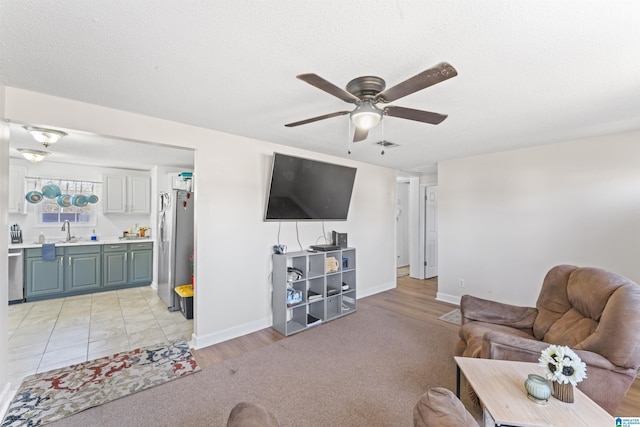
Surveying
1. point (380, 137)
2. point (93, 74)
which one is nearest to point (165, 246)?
point (93, 74)

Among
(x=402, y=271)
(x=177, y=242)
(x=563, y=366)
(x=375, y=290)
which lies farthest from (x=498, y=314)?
(x=402, y=271)

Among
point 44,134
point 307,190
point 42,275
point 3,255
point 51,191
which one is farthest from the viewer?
point 51,191

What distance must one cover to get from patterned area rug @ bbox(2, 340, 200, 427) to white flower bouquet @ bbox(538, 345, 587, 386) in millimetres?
2620

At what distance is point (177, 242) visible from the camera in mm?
3844

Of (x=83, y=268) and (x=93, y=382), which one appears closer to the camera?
(x=93, y=382)

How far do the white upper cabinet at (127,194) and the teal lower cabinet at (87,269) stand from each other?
74 centimetres

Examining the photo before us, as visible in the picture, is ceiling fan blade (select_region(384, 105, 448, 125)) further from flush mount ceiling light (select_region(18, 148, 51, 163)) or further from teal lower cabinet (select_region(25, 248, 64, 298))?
teal lower cabinet (select_region(25, 248, 64, 298))

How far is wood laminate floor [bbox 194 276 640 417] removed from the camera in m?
2.15

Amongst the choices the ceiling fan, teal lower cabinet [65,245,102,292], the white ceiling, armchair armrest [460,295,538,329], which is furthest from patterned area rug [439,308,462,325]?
teal lower cabinet [65,245,102,292]

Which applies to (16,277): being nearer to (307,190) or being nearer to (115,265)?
(115,265)

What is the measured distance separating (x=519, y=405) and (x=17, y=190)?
6907mm

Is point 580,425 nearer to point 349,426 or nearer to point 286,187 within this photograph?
point 349,426

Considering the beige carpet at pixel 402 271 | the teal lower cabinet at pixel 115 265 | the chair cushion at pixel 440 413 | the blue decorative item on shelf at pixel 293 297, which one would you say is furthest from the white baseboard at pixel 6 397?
the beige carpet at pixel 402 271

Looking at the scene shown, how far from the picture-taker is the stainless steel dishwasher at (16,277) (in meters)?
4.09
